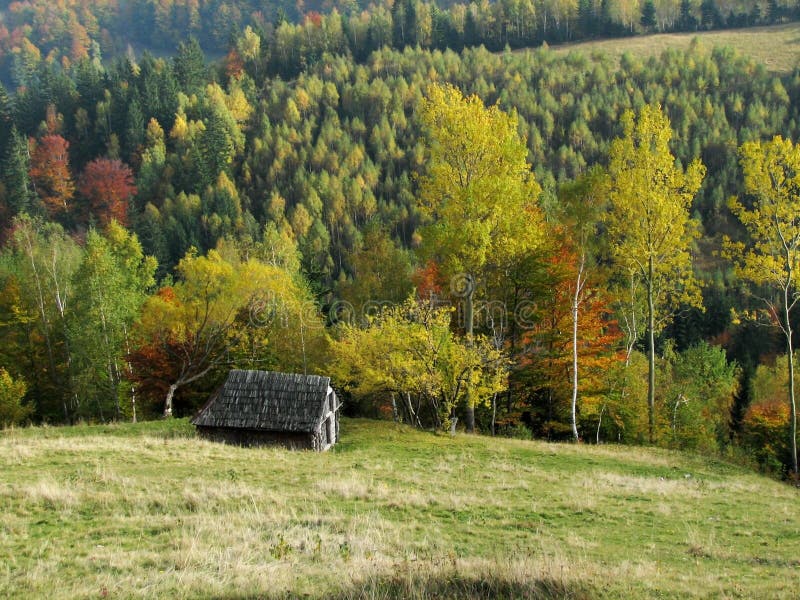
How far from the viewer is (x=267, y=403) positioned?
90.2ft

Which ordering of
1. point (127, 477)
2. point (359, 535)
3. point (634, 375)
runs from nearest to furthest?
point (359, 535) → point (127, 477) → point (634, 375)

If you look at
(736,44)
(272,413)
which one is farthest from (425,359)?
(736,44)

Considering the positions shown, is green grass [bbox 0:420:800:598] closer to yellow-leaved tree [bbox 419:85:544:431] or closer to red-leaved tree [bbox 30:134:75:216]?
yellow-leaved tree [bbox 419:85:544:431]

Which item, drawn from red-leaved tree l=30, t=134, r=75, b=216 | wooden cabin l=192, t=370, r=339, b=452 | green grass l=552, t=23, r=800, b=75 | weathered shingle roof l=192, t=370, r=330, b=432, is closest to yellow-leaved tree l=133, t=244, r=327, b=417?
weathered shingle roof l=192, t=370, r=330, b=432

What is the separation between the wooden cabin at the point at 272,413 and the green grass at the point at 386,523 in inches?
114

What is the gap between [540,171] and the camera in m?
99.2

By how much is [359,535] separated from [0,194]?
116m

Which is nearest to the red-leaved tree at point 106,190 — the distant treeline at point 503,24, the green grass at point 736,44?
the distant treeline at point 503,24

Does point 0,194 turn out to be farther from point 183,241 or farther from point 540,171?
point 540,171

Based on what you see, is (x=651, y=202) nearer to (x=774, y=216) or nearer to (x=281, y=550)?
(x=774, y=216)

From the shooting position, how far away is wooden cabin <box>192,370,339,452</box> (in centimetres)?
2648

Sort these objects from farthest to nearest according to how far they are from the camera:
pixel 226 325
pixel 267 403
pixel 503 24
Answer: pixel 503 24 < pixel 226 325 < pixel 267 403

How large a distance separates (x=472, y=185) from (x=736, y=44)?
525 ft

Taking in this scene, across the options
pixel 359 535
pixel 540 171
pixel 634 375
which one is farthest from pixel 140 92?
pixel 359 535
